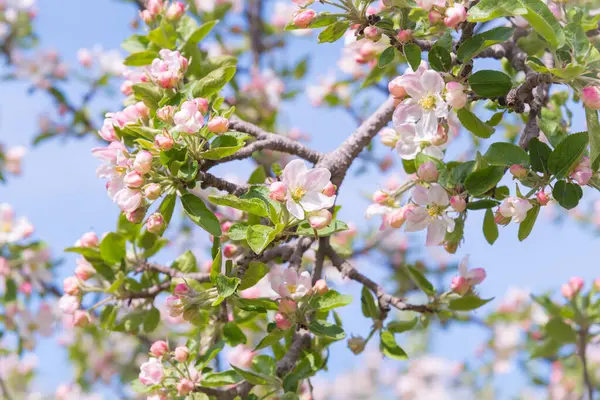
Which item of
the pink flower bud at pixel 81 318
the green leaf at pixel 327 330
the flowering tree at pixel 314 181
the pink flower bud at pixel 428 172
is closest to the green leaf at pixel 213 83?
the flowering tree at pixel 314 181

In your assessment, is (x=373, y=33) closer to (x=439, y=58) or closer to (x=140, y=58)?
(x=439, y=58)

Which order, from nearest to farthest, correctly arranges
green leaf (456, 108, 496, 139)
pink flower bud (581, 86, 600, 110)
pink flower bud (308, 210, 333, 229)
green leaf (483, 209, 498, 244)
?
pink flower bud (581, 86, 600, 110), pink flower bud (308, 210, 333, 229), green leaf (456, 108, 496, 139), green leaf (483, 209, 498, 244)

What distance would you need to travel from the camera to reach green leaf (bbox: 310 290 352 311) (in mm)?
1561

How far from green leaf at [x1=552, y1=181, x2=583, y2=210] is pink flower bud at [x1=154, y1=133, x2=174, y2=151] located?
0.82 metres

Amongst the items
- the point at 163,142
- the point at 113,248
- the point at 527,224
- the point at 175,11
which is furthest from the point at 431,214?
Answer: the point at 175,11

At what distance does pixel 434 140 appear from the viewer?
60.1 inches

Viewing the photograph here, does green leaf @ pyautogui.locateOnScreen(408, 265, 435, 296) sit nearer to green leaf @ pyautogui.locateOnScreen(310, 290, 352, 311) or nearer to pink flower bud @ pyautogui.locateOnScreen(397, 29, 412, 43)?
green leaf @ pyautogui.locateOnScreen(310, 290, 352, 311)

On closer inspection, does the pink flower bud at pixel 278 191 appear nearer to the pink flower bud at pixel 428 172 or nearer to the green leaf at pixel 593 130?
the pink flower bud at pixel 428 172

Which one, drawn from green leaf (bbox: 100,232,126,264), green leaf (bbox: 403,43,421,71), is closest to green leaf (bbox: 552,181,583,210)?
green leaf (bbox: 403,43,421,71)

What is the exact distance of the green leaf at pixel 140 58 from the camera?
6.28ft

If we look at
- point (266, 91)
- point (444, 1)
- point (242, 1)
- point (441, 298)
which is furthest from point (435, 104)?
point (242, 1)

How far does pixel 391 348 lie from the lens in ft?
5.61

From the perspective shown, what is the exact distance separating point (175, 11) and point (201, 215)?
846mm

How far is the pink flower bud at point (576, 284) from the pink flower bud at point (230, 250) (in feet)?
4.28
